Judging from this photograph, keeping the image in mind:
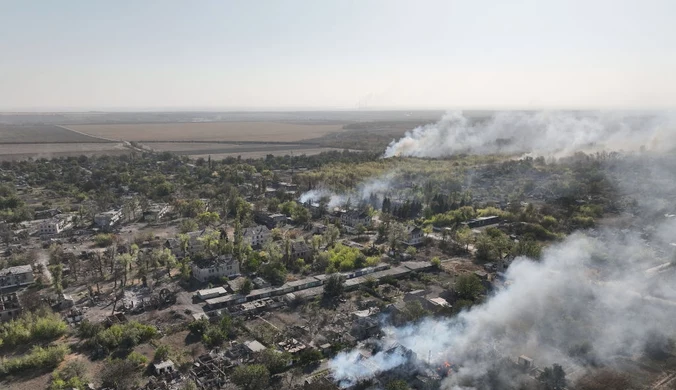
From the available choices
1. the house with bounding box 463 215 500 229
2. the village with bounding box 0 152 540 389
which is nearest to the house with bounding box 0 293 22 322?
the village with bounding box 0 152 540 389

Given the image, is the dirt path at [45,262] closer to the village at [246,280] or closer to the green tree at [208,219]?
the village at [246,280]

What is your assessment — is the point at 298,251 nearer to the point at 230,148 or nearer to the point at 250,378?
the point at 250,378

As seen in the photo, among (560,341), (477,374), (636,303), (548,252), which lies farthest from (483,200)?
(477,374)

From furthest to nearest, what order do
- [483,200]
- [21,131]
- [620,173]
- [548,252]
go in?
[21,131]
[620,173]
[483,200]
[548,252]

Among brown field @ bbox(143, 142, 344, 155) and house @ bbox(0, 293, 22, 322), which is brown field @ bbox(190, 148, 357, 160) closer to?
brown field @ bbox(143, 142, 344, 155)

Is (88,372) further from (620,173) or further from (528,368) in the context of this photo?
(620,173)

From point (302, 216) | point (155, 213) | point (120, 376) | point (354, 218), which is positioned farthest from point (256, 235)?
point (120, 376)
